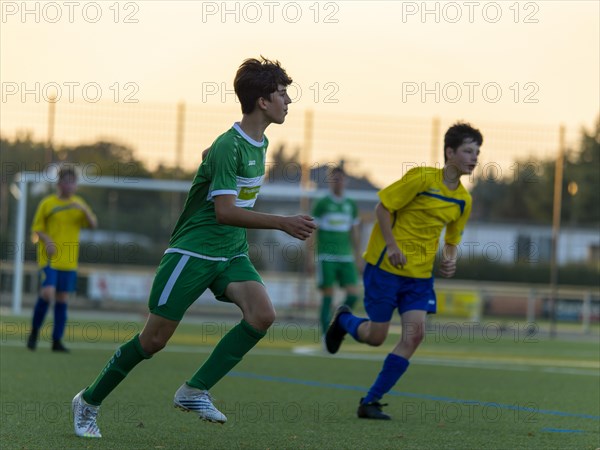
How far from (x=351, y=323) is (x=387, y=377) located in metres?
0.94

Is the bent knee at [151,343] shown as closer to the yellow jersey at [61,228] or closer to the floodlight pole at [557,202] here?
the yellow jersey at [61,228]

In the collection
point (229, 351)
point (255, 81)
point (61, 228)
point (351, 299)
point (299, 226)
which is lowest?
point (351, 299)

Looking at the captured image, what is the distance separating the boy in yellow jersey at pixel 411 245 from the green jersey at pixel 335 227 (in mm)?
6052

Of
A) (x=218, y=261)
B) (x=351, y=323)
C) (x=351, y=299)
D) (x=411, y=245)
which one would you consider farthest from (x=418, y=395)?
(x=351, y=299)

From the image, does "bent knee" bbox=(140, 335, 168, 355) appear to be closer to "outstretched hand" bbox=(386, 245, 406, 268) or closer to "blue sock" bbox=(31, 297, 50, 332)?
"outstretched hand" bbox=(386, 245, 406, 268)

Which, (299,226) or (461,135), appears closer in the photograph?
(299,226)

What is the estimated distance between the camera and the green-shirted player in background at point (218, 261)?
5.73 m

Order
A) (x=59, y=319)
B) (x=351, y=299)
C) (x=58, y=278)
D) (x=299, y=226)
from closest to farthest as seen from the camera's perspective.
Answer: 1. (x=299, y=226)
2. (x=59, y=319)
3. (x=58, y=278)
4. (x=351, y=299)

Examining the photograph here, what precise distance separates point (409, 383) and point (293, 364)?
1.99 meters

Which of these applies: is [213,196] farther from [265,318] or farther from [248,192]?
[265,318]

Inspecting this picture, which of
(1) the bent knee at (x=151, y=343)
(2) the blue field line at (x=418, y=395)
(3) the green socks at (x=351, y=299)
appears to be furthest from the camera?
(3) the green socks at (x=351, y=299)

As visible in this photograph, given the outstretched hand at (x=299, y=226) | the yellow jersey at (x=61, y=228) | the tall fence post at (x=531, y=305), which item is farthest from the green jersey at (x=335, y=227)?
the tall fence post at (x=531, y=305)

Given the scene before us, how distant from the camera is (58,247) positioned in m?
12.2

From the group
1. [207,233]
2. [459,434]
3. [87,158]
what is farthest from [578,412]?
[87,158]
